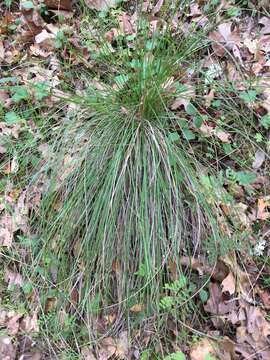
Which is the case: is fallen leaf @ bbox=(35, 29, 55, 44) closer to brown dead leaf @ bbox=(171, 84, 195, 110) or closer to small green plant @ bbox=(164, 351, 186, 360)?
brown dead leaf @ bbox=(171, 84, 195, 110)

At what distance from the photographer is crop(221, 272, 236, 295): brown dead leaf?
6.71ft

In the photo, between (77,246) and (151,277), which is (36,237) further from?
(151,277)

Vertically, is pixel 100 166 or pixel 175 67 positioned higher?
pixel 175 67

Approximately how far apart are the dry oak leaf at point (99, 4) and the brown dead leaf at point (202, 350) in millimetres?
2129

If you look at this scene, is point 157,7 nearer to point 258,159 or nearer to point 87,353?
point 258,159

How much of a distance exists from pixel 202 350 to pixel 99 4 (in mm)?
2220

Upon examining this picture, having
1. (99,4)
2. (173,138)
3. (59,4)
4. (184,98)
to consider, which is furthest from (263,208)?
(59,4)

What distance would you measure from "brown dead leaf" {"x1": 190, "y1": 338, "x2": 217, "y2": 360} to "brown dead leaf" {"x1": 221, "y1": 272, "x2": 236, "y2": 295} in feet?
0.80

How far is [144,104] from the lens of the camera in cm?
228

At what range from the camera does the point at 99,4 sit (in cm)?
292

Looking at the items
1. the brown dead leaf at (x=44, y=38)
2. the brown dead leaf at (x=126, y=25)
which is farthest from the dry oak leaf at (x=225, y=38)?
the brown dead leaf at (x=44, y=38)

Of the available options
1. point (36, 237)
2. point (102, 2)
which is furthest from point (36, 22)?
point (36, 237)

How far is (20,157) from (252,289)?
1454mm

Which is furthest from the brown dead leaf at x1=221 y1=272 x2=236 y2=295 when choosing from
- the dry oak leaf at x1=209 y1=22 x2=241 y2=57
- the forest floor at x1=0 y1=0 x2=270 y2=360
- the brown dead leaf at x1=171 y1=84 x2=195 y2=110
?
the dry oak leaf at x1=209 y1=22 x2=241 y2=57
